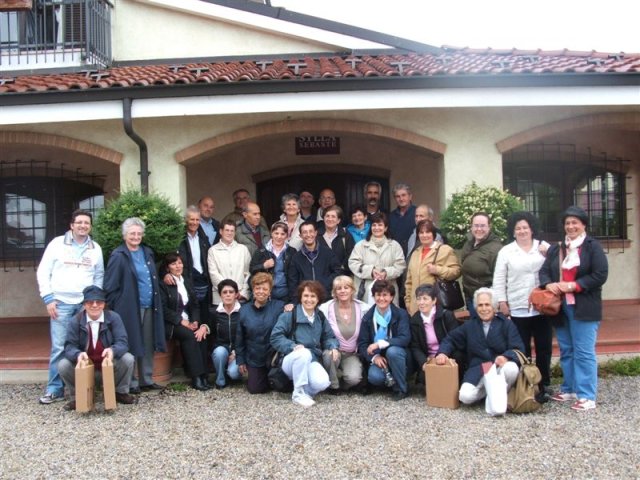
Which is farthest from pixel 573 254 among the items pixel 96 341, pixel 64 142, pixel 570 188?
pixel 64 142

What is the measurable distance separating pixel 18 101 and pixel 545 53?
7.20 metres

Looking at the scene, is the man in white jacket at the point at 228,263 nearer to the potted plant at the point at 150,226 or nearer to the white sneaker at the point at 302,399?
the potted plant at the point at 150,226

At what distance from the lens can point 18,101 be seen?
6699mm

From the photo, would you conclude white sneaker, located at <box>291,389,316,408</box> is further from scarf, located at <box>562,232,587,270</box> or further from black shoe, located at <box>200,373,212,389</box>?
scarf, located at <box>562,232,587,270</box>

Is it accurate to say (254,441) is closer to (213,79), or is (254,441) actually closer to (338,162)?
(213,79)

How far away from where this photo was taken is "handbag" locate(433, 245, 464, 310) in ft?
18.7

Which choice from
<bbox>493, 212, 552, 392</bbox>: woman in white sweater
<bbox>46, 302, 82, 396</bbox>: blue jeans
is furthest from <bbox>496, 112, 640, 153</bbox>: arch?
<bbox>46, 302, 82, 396</bbox>: blue jeans

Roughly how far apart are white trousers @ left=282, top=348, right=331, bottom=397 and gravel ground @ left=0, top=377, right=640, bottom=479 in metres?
0.17

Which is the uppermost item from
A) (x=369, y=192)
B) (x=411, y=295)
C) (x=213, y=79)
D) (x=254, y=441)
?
(x=213, y=79)

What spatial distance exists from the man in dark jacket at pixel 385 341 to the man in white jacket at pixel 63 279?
2.74 m

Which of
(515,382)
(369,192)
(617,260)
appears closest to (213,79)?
(369,192)

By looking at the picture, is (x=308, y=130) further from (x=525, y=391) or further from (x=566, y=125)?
(x=525, y=391)

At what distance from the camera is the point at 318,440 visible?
4.36 m

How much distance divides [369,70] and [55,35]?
5.58 m
